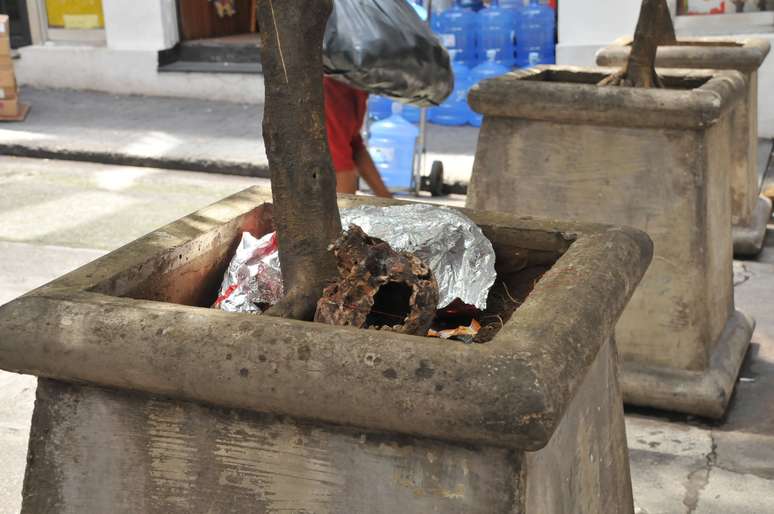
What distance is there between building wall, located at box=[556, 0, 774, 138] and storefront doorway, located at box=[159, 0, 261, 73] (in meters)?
2.93

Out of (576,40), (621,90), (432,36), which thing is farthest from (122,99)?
(621,90)

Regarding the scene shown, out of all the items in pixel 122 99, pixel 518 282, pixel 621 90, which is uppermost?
pixel 621 90

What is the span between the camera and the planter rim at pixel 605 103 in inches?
136

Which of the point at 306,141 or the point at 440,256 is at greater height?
the point at 306,141

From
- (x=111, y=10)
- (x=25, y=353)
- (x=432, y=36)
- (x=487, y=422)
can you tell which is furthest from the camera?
(x=111, y=10)

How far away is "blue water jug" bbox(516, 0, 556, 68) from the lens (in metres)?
9.58

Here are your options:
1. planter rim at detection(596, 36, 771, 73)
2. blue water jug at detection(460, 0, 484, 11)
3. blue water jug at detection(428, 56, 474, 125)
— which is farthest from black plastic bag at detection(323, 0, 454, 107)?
blue water jug at detection(460, 0, 484, 11)

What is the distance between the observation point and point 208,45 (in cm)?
1023

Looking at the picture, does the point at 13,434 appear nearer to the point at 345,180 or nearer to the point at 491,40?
the point at 345,180

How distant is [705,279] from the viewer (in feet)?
11.8

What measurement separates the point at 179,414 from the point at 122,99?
28.2ft

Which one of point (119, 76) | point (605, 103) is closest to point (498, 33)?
point (119, 76)

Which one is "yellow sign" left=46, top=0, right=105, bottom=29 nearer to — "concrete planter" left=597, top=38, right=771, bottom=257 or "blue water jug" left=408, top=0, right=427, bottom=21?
"blue water jug" left=408, top=0, right=427, bottom=21

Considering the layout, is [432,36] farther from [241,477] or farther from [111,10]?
[111,10]
